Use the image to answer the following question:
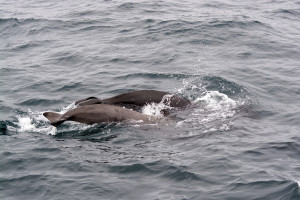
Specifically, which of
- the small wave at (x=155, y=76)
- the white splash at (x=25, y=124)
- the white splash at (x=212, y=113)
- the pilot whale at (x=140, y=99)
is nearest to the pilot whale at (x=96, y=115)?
the pilot whale at (x=140, y=99)

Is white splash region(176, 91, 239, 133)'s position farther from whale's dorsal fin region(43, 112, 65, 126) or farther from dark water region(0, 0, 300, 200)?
whale's dorsal fin region(43, 112, 65, 126)

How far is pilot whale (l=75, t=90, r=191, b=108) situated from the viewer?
44.6 ft

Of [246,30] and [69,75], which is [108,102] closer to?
[69,75]

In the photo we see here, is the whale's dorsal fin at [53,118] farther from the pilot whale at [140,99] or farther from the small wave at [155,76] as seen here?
the small wave at [155,76]

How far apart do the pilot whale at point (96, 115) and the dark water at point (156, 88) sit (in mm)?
254

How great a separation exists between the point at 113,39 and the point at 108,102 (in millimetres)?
9971

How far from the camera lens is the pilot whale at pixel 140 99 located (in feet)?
44.6

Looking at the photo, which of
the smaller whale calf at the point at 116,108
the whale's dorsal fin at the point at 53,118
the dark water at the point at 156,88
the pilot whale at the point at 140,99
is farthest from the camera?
the pilot whale at the point at 140,99

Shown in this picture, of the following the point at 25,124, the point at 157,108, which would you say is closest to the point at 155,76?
the point at 157,108

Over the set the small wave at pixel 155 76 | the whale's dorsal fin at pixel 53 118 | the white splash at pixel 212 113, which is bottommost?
the white splash at pixel 212 113

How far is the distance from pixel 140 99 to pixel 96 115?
1.75m

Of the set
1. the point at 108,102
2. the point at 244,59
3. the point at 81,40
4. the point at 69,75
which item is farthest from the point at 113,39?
the point at 108,102

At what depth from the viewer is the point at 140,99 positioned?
13883 mm

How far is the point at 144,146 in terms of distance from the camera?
11.9 m
